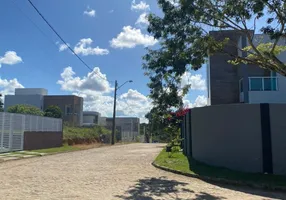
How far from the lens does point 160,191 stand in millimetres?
9680

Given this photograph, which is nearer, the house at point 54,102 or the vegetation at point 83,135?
the vegetation at point 83,135

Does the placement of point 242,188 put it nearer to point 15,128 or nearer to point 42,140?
point 15,128

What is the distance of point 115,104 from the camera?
44.9 meters

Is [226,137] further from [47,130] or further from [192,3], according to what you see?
[47,130]

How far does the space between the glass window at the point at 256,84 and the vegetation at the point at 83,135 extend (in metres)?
20.9

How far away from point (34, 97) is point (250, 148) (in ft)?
289

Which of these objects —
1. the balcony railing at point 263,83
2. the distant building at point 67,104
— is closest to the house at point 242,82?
the balcony railing at point 263,83

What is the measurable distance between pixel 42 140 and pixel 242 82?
56.8 feet

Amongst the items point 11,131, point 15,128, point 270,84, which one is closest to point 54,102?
point 15,128

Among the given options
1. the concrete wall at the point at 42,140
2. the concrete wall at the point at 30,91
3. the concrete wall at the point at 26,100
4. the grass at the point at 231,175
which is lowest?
the grass at the point at 231,175


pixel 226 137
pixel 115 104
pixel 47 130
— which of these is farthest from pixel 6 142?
pixel 115 104

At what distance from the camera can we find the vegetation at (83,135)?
38344mm

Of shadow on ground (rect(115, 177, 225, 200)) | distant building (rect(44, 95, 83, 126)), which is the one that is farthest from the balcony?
distant building (rect(44, 95, 83, 126))

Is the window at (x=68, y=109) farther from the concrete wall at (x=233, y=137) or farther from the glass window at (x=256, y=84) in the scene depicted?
the concrete wall at (x=233, y=137)
